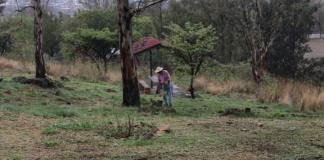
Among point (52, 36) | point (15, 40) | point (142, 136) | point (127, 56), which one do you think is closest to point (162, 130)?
point (142, 136)

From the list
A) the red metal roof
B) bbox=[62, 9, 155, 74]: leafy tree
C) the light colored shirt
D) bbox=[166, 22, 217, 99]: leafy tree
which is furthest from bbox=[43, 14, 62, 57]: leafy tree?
the light colored shirt

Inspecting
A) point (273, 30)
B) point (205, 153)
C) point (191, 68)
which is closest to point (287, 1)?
point (273, 30)

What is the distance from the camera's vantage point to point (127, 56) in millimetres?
15727

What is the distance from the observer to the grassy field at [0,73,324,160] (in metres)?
8.43

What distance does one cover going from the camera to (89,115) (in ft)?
44.0

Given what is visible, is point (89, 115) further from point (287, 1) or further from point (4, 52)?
point (4, 52)

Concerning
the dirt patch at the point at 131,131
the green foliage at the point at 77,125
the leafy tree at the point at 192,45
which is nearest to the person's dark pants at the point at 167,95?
the leafy tree at the point at 192,45

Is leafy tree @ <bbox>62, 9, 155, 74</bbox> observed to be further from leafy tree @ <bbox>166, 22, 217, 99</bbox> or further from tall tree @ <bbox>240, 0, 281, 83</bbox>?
leafy tree @ <bbox>166, 22, 217, 99</bbox>

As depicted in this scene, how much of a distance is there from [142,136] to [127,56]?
6282 mm

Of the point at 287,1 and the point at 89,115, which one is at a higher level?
the point at 287,1

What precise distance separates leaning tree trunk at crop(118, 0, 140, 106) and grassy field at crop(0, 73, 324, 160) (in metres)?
1.02

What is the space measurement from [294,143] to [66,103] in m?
8.16

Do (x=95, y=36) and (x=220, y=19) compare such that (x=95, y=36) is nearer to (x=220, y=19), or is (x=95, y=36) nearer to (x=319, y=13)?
(x=220, y=19)

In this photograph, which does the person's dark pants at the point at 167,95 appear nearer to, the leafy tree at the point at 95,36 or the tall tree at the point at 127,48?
the tall tree at the point at 127,48
